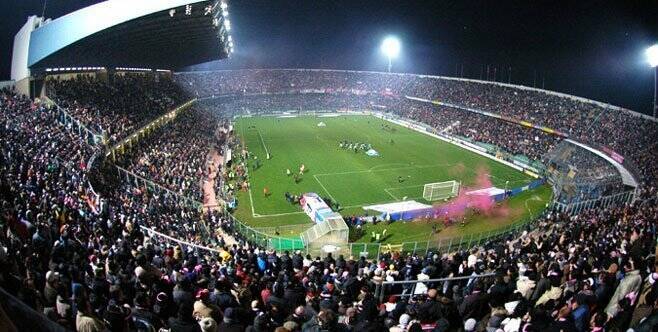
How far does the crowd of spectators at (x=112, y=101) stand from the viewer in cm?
2958

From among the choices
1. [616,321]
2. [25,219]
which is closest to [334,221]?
[25,219]

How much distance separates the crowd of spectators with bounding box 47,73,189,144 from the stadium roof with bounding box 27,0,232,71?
5.27 ft

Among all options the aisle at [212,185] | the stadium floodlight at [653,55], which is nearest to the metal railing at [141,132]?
the aisle at [212,185]

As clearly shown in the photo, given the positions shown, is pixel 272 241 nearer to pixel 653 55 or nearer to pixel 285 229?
pixel 285 229

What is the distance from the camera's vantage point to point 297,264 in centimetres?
1284

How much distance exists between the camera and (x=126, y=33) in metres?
31.0

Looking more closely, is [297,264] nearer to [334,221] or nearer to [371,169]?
[334,221]

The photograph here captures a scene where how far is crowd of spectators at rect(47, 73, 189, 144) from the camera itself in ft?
97.0

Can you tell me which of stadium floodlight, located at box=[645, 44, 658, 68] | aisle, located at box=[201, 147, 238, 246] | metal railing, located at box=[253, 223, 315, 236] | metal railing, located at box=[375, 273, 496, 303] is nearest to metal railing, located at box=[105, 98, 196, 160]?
aisle, located at box=[201, 147, 238, 246]

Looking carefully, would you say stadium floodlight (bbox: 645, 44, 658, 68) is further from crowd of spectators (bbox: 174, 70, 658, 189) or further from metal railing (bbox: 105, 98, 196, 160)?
metal railing (bbox: 105, 98, 196, 160)

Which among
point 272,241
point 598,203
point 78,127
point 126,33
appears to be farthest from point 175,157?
point 598,203

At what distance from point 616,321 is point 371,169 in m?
34.4

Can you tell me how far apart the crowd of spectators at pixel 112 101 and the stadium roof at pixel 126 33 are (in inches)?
63.2

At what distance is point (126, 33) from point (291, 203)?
16.7 meters
